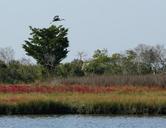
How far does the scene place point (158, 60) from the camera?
6588cm

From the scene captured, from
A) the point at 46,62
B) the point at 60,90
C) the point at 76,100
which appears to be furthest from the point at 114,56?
the point at 76,100

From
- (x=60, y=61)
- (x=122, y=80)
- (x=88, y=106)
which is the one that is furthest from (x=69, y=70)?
(x=88, y=106)

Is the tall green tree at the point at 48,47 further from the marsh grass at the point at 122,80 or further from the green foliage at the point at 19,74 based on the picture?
the marsh grass at the point at 122,80

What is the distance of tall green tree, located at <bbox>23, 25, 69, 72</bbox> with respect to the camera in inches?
2176
